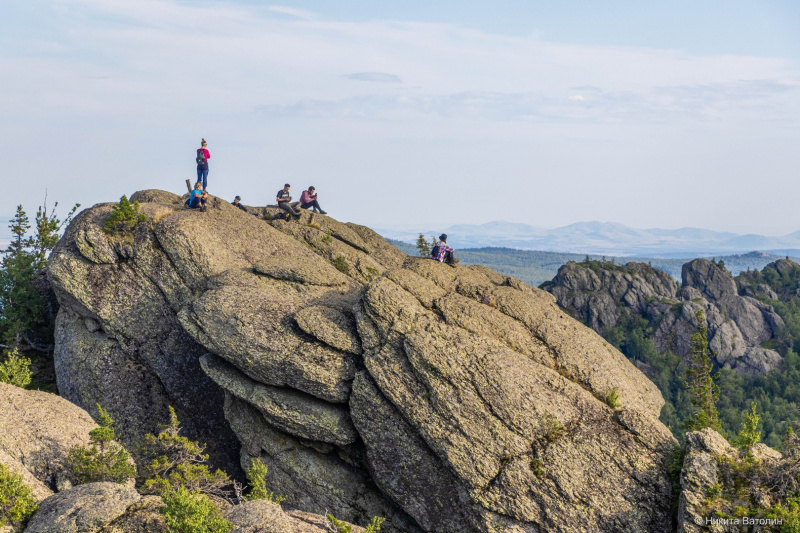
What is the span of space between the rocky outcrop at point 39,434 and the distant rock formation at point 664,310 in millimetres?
151597

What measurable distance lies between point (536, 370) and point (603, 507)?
22.5 feet

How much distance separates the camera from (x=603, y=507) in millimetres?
26906

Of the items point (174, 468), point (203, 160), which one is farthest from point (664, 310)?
point (174, 468)

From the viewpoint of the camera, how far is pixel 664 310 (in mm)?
178375

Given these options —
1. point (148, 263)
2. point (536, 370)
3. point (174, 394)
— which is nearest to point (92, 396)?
point (174, 394)

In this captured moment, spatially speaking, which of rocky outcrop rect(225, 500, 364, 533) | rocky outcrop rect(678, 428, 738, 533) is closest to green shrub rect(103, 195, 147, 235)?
rocky outcrop rect(225, 500, 364, 533)

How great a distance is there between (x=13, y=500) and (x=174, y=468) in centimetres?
824

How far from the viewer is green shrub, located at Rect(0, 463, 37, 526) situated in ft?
75.1

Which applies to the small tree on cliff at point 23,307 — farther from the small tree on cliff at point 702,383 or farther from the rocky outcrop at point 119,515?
the small tree on cliff at point 702,383

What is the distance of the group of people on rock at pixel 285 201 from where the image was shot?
137 feet

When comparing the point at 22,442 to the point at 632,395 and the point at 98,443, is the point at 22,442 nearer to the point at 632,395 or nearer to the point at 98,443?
the point at 98,443

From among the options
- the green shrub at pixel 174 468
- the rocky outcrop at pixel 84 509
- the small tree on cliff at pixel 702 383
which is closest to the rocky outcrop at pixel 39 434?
the rocky outcrop at pixel 84 509

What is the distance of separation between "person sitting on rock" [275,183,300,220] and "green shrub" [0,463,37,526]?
28.7 metres

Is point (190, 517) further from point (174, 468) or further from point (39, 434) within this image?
point (39, 434)
